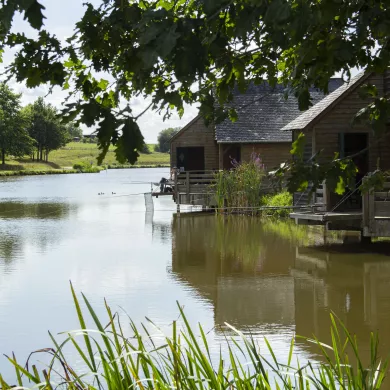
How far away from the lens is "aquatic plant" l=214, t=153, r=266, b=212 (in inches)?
1091

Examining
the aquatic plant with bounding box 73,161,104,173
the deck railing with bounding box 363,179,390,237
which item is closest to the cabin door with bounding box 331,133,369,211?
the deck railing with bounding box 363,179,390,237

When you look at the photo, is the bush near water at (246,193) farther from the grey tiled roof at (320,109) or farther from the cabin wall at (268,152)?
the grey tiled roof at (320,109)

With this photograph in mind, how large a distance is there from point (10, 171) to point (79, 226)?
68.5 m

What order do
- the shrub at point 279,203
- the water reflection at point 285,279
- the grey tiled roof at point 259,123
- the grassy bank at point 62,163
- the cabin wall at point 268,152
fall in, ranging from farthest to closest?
the grassy bank at point 62,163 < the cabin wall at point 268,152 < the grey tiled roof at point 259,123 < the shrub at point 279,203 < the water reflection at point 285,279

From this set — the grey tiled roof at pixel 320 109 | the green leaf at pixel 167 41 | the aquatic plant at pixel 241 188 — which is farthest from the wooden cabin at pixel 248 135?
the green leaf at pixel 167 41

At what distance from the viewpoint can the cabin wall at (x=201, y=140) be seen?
35.8 m

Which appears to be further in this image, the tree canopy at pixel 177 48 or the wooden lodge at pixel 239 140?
the wooden lodge at pixel 239 140

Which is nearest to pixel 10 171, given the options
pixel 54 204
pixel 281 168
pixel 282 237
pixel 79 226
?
pixel 54 204

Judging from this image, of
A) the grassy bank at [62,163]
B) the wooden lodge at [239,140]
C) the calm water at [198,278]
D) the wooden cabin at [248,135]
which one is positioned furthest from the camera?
the grassy bank at [62,163]

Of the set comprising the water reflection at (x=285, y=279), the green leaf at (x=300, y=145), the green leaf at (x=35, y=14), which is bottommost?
the water reflection at (x=285, y=279)

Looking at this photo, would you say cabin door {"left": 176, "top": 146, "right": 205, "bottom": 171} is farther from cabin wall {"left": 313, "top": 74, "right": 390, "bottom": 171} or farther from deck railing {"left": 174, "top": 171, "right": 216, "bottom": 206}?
cabin wall {"left": 313, "top": 74, "right": 390, "bottom": 171}

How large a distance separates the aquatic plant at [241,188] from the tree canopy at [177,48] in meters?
22.2

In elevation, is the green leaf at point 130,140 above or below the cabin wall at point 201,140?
below

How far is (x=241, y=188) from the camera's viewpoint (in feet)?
92.0
